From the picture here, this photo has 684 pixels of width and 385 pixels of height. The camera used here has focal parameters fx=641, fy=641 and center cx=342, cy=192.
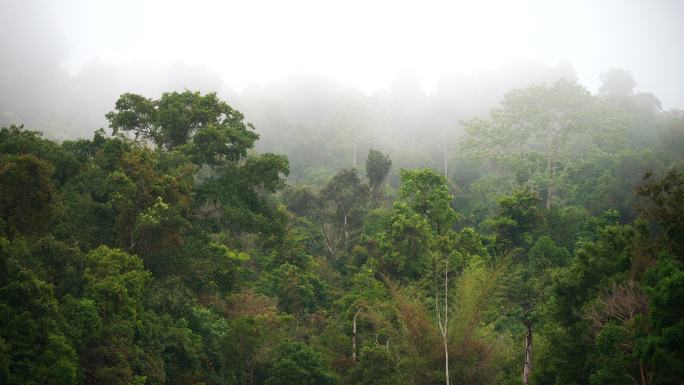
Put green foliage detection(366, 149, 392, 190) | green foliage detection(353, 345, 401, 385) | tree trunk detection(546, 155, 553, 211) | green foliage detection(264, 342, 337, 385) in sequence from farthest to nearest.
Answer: green foliage detection(366, 149, 392, 190) < tree trunk detection(546, 155, 553, 211) < green foliage detection(353, 345, 401, 385) < green foliage detection(264, 342, 337, 385)

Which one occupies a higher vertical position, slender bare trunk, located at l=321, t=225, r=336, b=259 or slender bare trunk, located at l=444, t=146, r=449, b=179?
slender bare trunk, located at l=444, t=146, r=449, b=179

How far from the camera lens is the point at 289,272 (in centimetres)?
2788

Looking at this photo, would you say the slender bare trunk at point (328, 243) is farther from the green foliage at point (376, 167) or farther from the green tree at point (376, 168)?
the green foliage at point (376, 167)

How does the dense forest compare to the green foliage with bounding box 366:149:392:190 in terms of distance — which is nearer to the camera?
the dense forest

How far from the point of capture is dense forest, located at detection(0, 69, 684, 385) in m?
13.3

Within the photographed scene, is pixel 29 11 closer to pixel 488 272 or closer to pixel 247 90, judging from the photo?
pixel 247 90

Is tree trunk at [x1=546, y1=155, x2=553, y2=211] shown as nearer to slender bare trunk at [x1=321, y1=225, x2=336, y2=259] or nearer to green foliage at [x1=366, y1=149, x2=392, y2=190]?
green foliage at [x1=366, y1=149, x2=392, y2=190]

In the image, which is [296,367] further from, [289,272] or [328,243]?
[328,243]

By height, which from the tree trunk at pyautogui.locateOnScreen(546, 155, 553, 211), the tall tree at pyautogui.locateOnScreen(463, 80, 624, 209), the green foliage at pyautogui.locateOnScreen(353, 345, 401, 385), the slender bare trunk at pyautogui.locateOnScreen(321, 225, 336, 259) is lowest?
the green foliage at pyautogui.locateOnScreen(353, 345, 401, 385)

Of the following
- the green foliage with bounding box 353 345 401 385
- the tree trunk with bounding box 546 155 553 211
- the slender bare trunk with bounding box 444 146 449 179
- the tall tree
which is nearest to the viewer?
the green foliage with bounding box 353 345 401 385

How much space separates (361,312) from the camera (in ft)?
81.8

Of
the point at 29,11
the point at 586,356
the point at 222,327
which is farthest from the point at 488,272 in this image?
the point at 29,11

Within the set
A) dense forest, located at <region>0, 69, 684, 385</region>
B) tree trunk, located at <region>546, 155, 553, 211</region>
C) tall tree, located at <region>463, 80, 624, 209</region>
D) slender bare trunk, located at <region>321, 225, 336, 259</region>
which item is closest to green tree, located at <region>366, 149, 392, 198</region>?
dense forest, located at <region>0, 69, 684, 385</region>

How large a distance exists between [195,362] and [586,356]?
9843 mm
